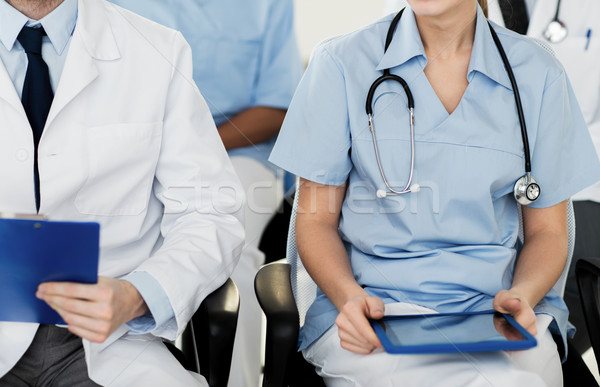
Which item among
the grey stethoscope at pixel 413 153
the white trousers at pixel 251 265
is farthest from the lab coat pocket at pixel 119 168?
the white trousers at pixel 251 265

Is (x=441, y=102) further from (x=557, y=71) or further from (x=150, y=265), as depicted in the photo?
(x=150, y=265)

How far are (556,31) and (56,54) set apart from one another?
1.39 meters

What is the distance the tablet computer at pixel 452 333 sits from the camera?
941 mm

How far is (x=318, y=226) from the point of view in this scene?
4.16 ft

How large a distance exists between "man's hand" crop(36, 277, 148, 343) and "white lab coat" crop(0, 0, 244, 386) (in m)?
0.08

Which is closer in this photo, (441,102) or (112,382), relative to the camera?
Result: (112,382)

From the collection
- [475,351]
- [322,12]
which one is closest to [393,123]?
[475,351]

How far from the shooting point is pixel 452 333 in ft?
3.35

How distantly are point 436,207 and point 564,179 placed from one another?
0.82 feet

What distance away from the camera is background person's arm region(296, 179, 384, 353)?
1.08 meters

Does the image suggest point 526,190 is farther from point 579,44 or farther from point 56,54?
point 579,44

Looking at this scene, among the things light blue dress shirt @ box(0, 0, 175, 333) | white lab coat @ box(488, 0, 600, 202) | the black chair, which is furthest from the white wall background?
the black chair

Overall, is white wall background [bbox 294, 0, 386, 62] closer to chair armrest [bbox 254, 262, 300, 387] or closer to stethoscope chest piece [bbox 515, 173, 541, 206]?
stethoscope chest piece [bbox 515, 173, 541, 206]

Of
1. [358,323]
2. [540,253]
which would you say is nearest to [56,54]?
[358,323]
